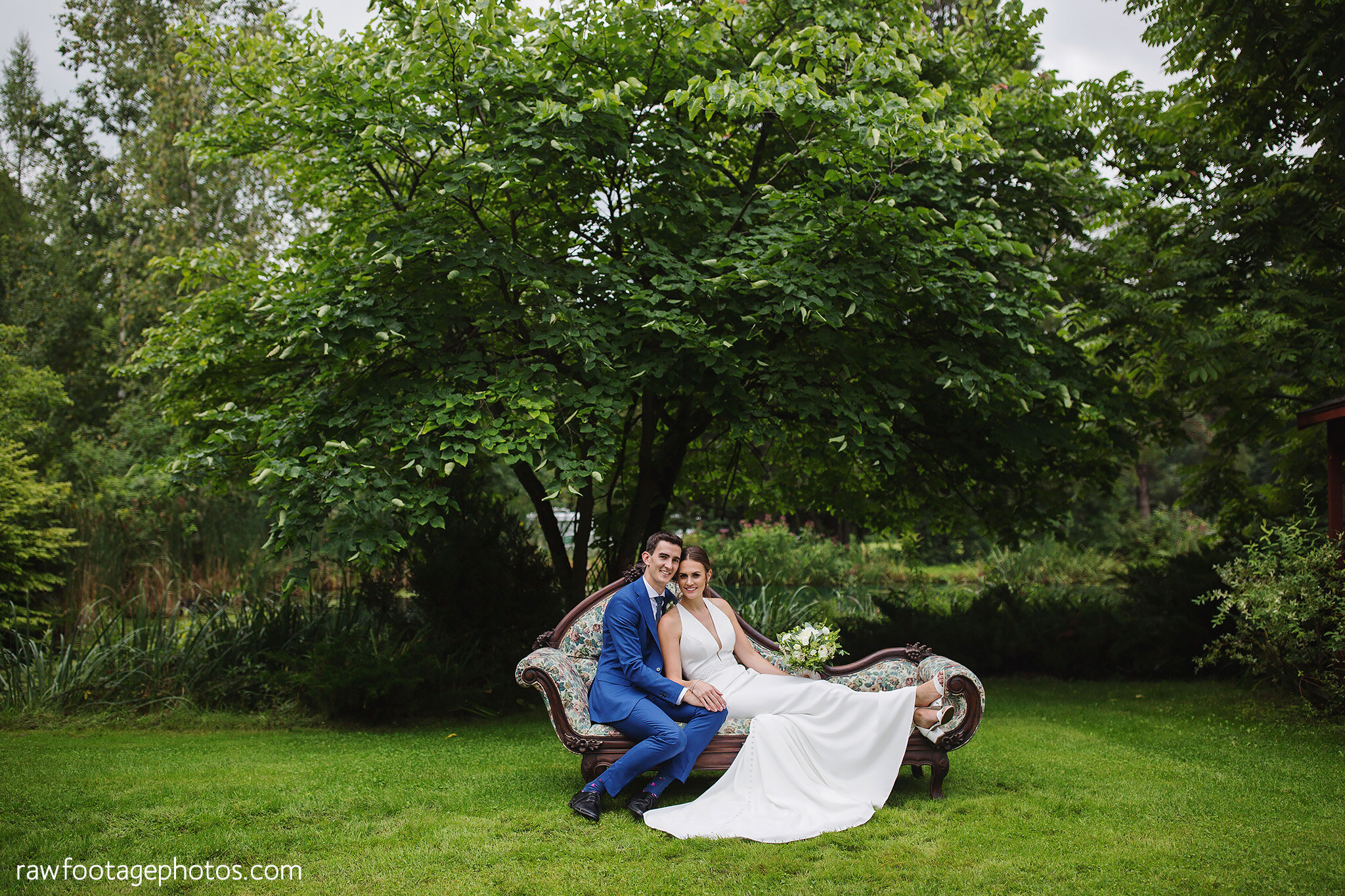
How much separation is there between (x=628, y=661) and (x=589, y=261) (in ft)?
13.0

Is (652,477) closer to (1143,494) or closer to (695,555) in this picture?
(695,555)

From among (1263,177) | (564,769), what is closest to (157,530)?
(564,769)

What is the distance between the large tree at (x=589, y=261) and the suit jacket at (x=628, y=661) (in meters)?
0.91

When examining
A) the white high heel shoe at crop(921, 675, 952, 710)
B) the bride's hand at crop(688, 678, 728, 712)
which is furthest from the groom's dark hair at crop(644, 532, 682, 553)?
the white high heel shoe at crop(921, 675, 952, 710)

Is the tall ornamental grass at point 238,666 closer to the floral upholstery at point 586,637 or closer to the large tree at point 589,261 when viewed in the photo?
the large tree at point 589,261

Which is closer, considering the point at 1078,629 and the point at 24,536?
the point at 24,536

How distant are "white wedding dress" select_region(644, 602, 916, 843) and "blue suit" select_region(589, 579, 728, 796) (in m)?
0.19

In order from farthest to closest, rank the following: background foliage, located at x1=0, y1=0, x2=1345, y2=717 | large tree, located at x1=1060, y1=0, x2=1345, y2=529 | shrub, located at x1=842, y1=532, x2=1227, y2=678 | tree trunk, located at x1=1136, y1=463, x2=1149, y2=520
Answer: tree trunk, located at x1=1136, y1=463, x2=1149, y2=520 → shrub, located at x1=842, y1=532, x2=1227, y2=678 → large tree, located at x1=1060, y1=0, x2=1345, y2=529 → background foliage, located at x1=0, y1=0, x2=1345, y2=717

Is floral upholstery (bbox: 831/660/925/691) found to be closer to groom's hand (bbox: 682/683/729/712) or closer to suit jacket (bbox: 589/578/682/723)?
groom's hand (bbox: 682/683/729/712)

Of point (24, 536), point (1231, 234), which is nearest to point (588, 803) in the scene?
point (24, 536)

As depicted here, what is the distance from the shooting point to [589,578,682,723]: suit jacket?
449cm

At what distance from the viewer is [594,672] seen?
16.6 ft

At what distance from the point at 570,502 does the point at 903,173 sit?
8.21m

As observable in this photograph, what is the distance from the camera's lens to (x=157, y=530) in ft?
35.2
